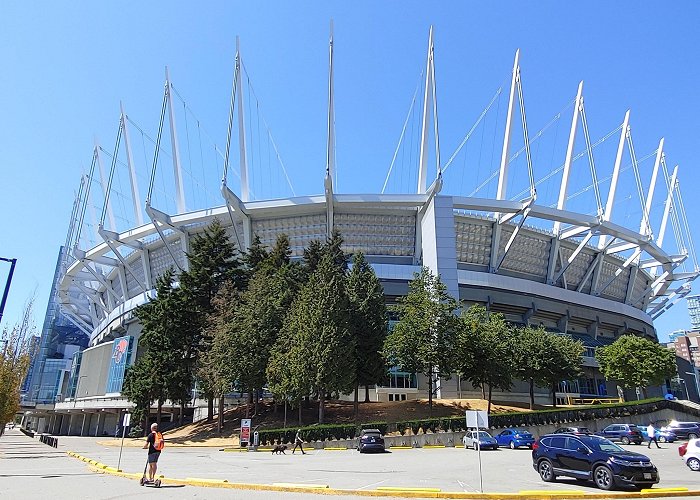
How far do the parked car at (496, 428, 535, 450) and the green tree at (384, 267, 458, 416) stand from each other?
7.20 meters

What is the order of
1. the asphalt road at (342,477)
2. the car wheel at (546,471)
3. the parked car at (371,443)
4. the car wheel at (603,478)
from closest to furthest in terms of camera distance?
the asphalt road at (342,477) → the car wheel at (603,478) → the car wheel at (546,471) → the parked car at (371,443)

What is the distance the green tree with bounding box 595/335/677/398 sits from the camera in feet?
164

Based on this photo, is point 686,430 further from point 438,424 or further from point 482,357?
point 438,424

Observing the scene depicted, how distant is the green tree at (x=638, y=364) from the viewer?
4986cm

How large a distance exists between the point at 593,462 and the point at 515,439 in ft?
56.9

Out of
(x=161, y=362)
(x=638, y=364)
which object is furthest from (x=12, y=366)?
(x=638, y=364)

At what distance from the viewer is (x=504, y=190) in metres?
60.3

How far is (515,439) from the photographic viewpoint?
2925 cm

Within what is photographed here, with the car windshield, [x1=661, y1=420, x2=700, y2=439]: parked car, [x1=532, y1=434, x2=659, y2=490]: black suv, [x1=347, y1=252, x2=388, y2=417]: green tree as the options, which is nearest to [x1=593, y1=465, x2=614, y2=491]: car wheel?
[x1=532, y1=434, x2=659, y2=490]: black suv

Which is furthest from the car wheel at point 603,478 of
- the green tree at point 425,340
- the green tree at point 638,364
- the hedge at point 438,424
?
the green tree at point 638,364

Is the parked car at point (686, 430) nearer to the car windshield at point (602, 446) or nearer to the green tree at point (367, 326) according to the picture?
the green tree at point (367, 326)

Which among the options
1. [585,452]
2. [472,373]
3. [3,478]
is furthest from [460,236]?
[3,478]

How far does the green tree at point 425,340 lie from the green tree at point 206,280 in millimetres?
16690

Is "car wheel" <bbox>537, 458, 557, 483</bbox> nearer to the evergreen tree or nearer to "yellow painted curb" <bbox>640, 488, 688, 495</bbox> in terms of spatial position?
"yellow painted curb" <bbox>640, 488, 688, 495</bbox>
